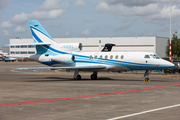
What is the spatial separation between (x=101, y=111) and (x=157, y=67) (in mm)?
16834

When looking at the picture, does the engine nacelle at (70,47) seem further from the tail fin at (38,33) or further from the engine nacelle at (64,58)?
the engine nacelle at (64,58)

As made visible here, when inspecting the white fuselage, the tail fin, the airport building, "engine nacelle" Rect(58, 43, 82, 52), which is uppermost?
the airport building

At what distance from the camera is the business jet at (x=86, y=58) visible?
1059 inches

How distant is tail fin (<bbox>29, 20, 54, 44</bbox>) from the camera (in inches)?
1217

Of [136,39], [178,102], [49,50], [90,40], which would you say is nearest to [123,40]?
[136,39]

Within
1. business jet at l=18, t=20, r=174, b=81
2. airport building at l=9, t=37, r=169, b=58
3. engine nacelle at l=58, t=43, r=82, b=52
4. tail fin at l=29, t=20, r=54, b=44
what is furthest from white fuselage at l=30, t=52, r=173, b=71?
airport building at l=9, t=37, r=169, b=58

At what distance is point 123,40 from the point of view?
10481cm

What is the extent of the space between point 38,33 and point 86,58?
6.71m

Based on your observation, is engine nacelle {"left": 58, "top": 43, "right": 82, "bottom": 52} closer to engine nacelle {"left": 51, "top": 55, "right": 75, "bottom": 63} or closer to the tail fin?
the tail fin

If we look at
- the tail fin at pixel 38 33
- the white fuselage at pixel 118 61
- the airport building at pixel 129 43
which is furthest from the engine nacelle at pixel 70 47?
the airport building at pixel 129 43

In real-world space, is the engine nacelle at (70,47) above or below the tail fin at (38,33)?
below

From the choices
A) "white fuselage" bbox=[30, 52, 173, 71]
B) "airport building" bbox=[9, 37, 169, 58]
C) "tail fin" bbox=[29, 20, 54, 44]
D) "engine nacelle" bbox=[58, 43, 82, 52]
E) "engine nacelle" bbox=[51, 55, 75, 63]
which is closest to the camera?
"white fuselage" bbox=[30, 52, 173, 71]

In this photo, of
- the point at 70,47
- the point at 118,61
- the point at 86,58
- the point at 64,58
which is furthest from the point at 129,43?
the point at 118,61

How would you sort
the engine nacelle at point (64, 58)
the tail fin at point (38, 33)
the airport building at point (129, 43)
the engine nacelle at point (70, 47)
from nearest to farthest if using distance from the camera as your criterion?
the engine nacelle at point (64, 58) < the tail fin at point (38, 33) < the engine nacelle at point (70, 47) < the airport building at point (129, 43)
